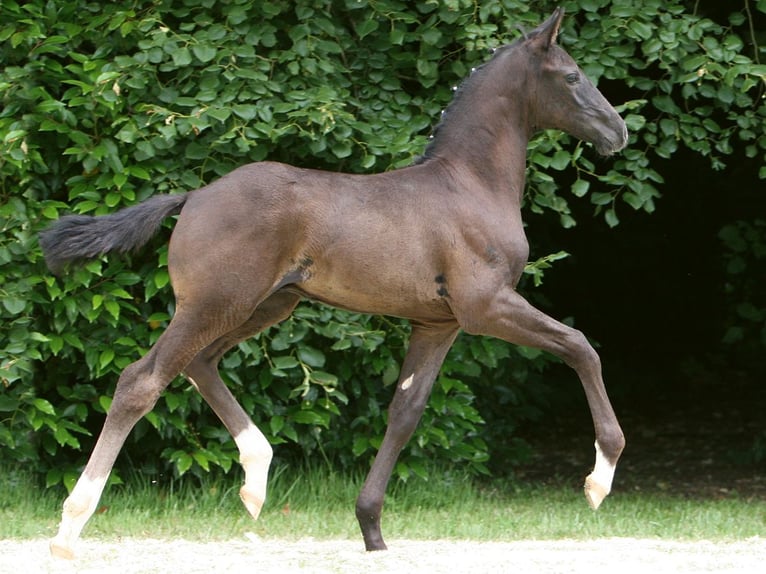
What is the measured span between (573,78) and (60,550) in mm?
3056

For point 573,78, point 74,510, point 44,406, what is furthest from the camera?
point 44,406

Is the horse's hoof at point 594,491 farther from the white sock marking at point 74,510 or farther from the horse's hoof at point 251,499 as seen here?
the white sock marking at point 74,510

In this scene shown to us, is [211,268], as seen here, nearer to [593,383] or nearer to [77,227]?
[77,227]

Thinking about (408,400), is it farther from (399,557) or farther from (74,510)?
(74,510)

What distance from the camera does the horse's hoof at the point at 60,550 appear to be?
4.71 meters

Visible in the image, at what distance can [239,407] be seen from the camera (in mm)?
5305

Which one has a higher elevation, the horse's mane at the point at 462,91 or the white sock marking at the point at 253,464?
the horse's mane at the point at 462,91

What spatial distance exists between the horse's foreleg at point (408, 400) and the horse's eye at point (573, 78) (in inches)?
49.2

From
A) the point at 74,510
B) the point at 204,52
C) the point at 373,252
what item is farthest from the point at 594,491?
the point at 204,52

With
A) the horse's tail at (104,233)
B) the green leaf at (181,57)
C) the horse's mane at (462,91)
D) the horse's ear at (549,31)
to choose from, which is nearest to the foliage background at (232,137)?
the green leaf at (181,57)

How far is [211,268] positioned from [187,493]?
2.58 m

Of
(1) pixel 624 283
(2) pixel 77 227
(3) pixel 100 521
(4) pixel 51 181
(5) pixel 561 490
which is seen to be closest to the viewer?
(2) pixel 77 227

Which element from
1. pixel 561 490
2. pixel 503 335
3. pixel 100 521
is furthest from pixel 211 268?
pixel 561 490

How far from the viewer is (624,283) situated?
12477 millimetres
